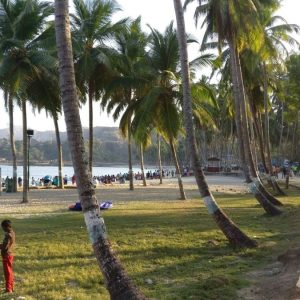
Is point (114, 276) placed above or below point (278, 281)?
above

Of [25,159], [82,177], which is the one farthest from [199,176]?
[25,159]

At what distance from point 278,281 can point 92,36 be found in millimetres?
21323

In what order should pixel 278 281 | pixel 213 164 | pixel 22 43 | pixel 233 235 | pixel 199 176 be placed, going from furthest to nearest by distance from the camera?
pixel 213 164
pixel 22 43
pixel 199 176
pixel 233 235
pixel 278 281

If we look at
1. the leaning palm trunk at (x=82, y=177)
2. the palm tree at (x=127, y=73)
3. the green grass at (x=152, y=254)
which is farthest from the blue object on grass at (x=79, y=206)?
the leaning palm trunk at (x=82, y=177)

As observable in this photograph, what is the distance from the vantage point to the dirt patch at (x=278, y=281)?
25.0 ft

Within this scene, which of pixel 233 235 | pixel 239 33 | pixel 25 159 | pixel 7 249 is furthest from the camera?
pixel 25 159

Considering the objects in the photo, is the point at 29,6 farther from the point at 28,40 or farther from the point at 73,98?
the point at 73,98

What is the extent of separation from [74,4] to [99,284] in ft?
71.1

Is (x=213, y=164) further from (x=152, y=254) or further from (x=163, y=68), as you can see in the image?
(x=152, y=254)

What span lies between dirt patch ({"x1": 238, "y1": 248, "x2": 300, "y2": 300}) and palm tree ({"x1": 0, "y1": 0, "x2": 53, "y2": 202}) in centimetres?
1542

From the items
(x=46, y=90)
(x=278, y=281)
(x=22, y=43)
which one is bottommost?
(x=278, y=281)

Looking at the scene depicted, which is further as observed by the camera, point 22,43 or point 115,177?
point 115,177

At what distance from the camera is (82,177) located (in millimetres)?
6762

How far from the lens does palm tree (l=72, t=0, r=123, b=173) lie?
26266 mm
